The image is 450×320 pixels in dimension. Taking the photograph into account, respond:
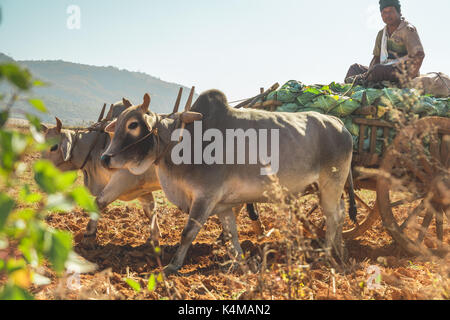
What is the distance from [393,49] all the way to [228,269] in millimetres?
3921

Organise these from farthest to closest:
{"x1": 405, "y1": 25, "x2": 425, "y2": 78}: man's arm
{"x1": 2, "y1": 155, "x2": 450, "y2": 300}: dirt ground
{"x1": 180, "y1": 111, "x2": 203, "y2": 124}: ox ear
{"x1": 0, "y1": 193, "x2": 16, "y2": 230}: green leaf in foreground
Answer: {"x1": 405, "y1": 25, "x2": 425, "y2": 78}: man's arm
{"x1": 180, "y1": 111, "x2": 203, "y2": 124}: ox ear
{"x1": 2, "y1": 155, "x2": 450, "y2": 300}: dirt ground
{"x1": 0, "y1": 193, "x2": 16, "y2": 230}: green leaf in foreground

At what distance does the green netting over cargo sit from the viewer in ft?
13.5

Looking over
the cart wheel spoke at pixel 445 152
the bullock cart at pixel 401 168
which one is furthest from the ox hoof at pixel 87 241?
the cart wheel spoke at pixel 445 152

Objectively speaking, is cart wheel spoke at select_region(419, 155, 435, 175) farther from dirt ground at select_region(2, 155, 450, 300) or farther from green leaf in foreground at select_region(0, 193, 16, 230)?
green leaf in foreground at select_region(0, 193, 16, 230)

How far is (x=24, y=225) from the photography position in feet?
3.21

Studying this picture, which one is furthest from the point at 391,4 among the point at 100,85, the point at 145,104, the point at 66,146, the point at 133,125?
the point at 100,85

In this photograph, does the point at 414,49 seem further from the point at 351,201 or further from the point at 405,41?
the point at 351,201

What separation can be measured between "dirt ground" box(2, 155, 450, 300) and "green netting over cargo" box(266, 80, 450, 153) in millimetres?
1296

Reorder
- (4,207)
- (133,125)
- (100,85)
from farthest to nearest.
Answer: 1. (100,85)
2. (133,125)
3. (4,207)

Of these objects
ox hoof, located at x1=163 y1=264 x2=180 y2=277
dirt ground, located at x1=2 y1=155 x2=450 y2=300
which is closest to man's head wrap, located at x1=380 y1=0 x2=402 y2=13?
dirt ground, located at x1=2 y1=155 x2=450 y2=300

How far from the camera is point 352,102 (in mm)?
4273

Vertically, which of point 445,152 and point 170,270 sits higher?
point 445,152

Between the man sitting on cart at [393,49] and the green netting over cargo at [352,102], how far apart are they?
30cm
